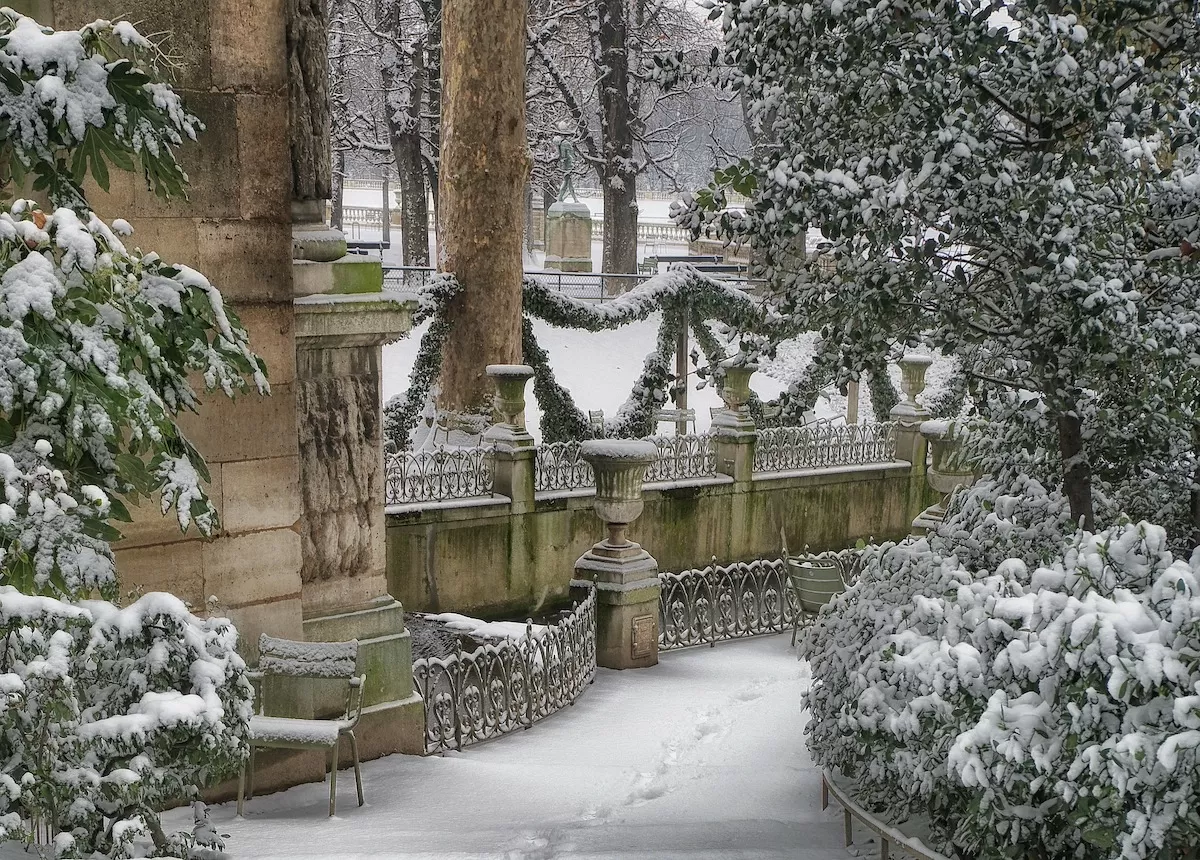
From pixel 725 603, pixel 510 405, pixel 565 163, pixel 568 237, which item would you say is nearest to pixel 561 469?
pixel 510 405

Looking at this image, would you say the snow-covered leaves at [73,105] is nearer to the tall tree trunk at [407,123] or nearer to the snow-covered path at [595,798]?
the snow-covered path at [595,798]

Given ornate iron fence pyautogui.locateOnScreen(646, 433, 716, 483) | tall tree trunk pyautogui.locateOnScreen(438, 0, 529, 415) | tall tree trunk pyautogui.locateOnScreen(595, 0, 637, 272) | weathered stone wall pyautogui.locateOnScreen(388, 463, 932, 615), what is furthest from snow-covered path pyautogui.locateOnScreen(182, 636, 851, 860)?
tall tree trunk pyautogui.locateOnScreen(595, 0, 637, 272)

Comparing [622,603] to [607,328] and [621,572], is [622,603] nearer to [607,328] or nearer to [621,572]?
[621,572]

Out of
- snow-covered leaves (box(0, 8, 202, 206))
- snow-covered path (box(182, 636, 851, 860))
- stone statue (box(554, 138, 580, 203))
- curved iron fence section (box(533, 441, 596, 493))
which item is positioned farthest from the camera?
stone statue (box(554, 138, 580, 203))

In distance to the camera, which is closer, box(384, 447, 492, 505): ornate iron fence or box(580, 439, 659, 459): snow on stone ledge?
box(580, 439, 659, 459): snow on stone ledge

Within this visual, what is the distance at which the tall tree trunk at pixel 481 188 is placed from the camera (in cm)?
1273

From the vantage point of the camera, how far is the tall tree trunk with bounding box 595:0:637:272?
75.6 feet

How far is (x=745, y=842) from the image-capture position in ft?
18.1

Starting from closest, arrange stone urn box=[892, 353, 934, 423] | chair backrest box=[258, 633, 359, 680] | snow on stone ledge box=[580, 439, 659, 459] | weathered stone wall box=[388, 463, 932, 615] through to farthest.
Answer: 1. chair backrest box=[258, 633, 359, 680]
2. snow on stone ledge box=[580, 439, 659, 459]
3. weathered stone wall box=[388, 463, 932, 615]
4. stone urn box=[892, 353, 934, 423]

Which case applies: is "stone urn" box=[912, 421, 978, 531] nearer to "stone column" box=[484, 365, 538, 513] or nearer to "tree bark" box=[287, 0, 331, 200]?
"stone column" box=[484, 365, 538, 513]

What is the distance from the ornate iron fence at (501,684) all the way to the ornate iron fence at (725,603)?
5.35ft

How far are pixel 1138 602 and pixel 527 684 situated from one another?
455 cm

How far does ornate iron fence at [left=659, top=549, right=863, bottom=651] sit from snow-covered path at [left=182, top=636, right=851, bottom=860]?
1845 millimetres

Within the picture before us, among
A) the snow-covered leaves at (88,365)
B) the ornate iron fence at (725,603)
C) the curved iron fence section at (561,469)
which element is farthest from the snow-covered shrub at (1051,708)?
the curved iron fence section at (561,469)
